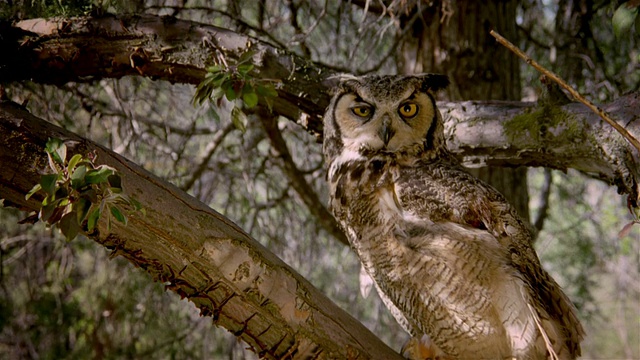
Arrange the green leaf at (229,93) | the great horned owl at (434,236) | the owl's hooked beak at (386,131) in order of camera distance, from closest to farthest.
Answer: the green leaf at (229,93) → the great horned owl at (434,236) → the owl's hooked beak at (386,131)

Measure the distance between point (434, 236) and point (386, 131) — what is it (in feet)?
1.23

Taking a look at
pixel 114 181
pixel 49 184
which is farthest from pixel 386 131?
pixel 49 184

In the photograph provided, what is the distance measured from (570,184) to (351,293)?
68.4 inches

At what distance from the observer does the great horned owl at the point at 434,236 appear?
147 cm

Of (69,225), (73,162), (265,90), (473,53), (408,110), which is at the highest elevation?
(473,53)

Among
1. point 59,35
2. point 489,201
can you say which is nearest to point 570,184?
point 489,201

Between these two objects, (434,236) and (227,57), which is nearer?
(434,236)

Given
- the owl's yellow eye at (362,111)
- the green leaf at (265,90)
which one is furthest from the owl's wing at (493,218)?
the green leaf at (265,90)

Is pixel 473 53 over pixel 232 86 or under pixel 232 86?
over

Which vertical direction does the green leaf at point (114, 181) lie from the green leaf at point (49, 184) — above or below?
above

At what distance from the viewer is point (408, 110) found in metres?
1.74

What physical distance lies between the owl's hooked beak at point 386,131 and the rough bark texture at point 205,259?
560 millimetres

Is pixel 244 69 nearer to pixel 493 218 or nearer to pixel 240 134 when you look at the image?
pixel 493 218

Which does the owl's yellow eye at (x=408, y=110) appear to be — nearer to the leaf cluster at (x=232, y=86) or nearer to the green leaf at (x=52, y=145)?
the leaf cluster at (x=232, y=86)
